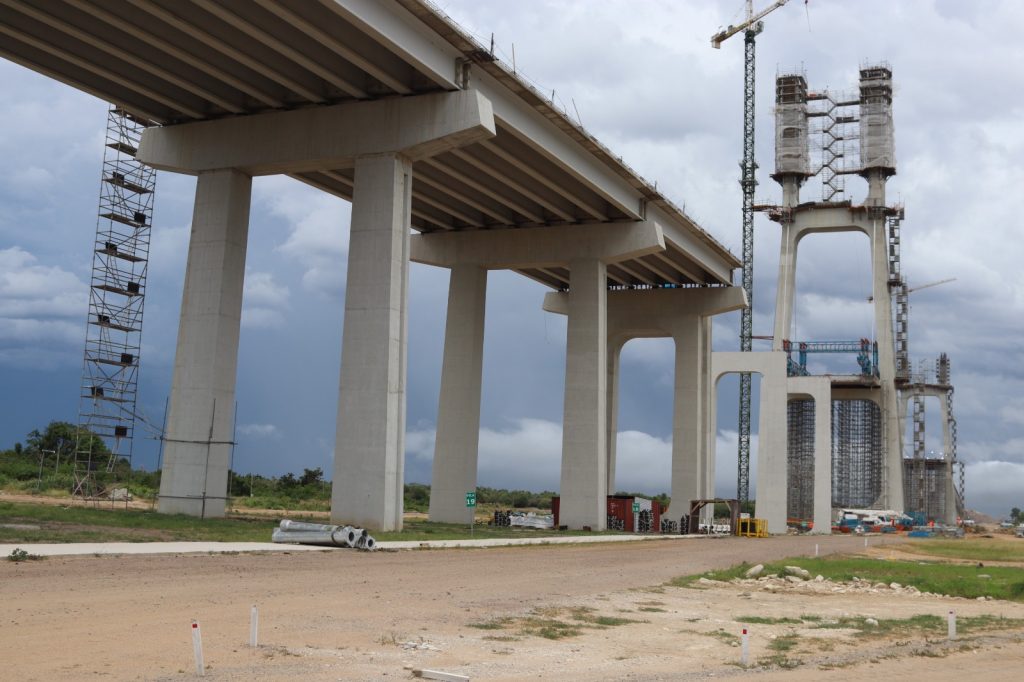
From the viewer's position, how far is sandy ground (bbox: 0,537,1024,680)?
1209 cm

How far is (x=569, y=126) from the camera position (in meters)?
44.7

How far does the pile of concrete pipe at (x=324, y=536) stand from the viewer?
2933 cm

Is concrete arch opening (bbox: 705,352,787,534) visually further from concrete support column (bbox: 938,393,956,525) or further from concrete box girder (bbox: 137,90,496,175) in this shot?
concrete box girder (bbox: 137,90,496,175)

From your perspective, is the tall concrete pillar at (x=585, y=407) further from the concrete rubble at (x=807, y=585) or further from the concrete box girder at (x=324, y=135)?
the concrete rubble at (x=807, y=585)

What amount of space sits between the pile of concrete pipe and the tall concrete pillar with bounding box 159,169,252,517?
394 inches

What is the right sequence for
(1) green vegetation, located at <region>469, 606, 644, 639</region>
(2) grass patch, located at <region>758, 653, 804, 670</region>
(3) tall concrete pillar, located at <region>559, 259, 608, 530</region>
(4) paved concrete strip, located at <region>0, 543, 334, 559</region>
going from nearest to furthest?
(2) grass patch, located at <region>758, 653, 804, 670</region> → (1) green vegetation, located at <region>469, 606, 644, 639</region> → (4) paved concrete strip, located at <region>0, 543, 334, 559</region> → (3) tall concrete pillar, located at <region>559, 259, 608, 530</region>

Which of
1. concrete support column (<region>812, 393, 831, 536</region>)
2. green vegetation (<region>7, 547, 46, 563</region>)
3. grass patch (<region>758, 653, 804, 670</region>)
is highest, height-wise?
concrete support column (<region>812, 393, 831, 536</region>)

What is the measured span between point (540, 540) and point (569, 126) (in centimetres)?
1698

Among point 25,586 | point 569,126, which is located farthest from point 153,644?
point 569,126

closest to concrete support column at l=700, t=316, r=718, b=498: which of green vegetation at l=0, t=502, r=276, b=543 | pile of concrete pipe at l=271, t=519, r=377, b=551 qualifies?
green vegetation at l=0, t=502, r=276, b=543

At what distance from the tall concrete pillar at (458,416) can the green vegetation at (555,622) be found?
117 ft

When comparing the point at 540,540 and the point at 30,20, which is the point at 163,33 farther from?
the point at 540,540

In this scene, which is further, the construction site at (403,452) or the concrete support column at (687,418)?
the concrete support column at (687,418)

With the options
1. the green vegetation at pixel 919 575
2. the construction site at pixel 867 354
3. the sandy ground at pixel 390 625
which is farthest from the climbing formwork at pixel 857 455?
the sandy ground at pixel 390 625
